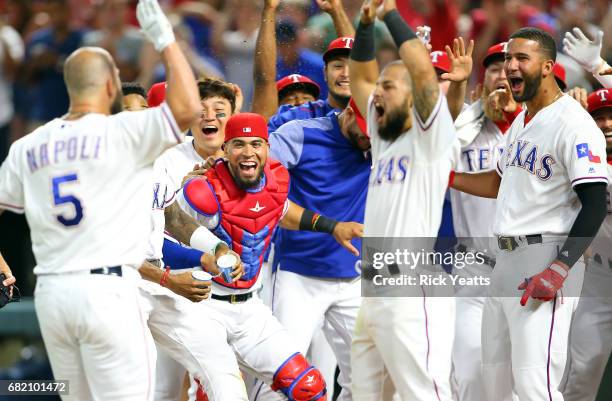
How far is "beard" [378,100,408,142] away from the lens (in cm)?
546

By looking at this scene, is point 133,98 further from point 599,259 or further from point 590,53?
point 599,259

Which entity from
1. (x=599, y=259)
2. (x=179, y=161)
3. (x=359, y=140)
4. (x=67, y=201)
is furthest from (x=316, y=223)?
(x=67, y=201)

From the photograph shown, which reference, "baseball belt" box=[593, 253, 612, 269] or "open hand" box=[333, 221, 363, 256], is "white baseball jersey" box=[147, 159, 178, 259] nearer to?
"open hand" box=[333, 221, 363, 256]

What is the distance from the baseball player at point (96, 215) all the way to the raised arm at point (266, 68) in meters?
2.62

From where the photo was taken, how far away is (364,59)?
5.67 metres

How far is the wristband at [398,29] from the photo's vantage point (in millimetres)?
5367

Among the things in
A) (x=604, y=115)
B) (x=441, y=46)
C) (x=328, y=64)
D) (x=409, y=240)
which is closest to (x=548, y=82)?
(x=604, y=115)

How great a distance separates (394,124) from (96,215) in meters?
1.53

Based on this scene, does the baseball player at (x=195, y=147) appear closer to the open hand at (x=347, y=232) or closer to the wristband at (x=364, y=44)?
the open hand at (x=347, y=232)

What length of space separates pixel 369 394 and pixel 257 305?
1224mm

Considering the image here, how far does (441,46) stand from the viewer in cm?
1062

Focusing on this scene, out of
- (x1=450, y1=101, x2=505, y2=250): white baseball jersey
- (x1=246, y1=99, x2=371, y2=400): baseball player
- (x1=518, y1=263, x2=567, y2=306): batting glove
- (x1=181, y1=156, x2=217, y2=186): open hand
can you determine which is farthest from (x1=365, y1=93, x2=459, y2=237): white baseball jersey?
(x1=450, y1=101, x2=505, y2=250): white baseball jersey

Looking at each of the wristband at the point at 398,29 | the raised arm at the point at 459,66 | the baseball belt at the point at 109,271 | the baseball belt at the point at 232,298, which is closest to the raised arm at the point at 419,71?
the wristband at the point at 398,29

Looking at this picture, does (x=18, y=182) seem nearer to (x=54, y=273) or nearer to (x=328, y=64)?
(x=54, y=273)
